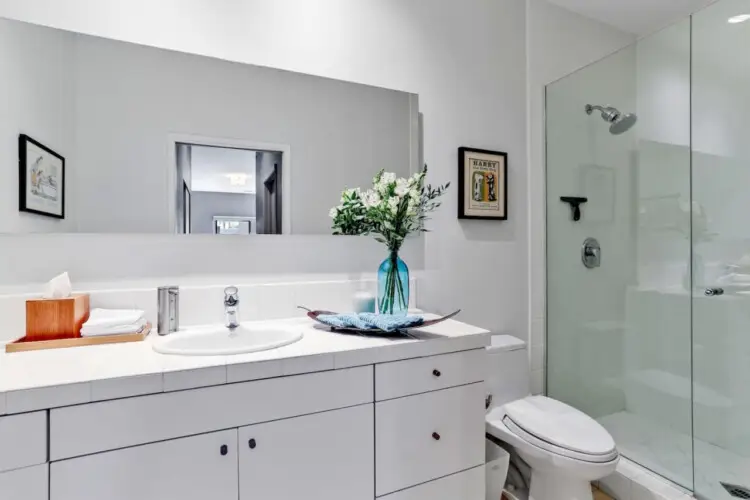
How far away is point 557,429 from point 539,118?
1.53 m

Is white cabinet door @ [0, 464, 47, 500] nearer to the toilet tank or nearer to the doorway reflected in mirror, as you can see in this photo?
the doorway reflected in mirror

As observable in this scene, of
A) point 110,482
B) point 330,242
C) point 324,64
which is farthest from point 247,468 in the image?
point 324,64

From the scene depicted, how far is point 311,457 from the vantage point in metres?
1.09

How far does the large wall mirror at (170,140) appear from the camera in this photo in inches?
49.6

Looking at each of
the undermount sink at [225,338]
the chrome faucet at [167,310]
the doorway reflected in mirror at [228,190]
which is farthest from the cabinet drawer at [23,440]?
the doorway reflected in mirror at [228,190]

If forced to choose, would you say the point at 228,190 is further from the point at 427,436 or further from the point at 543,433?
the point at 543,433

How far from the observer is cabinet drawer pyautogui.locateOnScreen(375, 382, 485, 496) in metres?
1.20

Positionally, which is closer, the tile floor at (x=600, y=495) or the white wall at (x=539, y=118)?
the tile floor at (x=600, y=495)

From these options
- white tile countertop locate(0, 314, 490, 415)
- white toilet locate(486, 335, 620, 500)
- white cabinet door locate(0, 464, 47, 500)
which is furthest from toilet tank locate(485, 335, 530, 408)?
white cabinet door locate(0, 464, 47, 500)

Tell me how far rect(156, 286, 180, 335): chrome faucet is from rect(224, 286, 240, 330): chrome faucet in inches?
6.1

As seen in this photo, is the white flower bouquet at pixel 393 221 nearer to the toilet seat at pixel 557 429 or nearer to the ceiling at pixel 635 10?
the toilet seat at pixel 557 429

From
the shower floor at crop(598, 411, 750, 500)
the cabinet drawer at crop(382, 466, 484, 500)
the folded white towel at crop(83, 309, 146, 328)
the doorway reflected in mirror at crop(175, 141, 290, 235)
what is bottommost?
the shower floor at crop(598, 411, 750, 500)

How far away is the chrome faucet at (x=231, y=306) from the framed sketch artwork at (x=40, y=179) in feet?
1.87

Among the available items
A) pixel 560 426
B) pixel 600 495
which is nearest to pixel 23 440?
pixel 560 426
